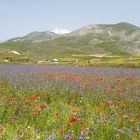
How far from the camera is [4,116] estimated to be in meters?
9.84

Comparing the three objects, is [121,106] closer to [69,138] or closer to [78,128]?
[78,128]

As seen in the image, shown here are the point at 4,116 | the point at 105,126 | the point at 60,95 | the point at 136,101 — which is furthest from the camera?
the point at 60,95

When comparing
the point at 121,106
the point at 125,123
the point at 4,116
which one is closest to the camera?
the point at 125,123

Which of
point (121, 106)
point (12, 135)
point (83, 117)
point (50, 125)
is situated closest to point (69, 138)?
point (12, 135)

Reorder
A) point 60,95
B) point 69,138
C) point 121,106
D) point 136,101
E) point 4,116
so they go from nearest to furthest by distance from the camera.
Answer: point 69,138, point 4,116, point 121,106, point 136,101, point 60,95

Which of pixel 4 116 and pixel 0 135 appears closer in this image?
pixel 0 135

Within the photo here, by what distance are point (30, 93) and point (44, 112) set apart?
4629mm

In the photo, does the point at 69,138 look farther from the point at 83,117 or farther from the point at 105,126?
the point at 83,117

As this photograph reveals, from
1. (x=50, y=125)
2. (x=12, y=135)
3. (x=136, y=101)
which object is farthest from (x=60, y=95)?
(x=12, y=135)

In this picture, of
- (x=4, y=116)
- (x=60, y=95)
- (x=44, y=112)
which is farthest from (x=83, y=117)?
(x=60, y=95)

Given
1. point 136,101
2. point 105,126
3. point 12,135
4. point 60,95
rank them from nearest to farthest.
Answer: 1. point 12,135
2. point 105,126
3. point 136,101
4. point 60,95

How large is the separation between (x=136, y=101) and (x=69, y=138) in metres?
6.37

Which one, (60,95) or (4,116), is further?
(60,95)

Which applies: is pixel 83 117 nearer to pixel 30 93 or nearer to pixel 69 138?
pixel 69 138
